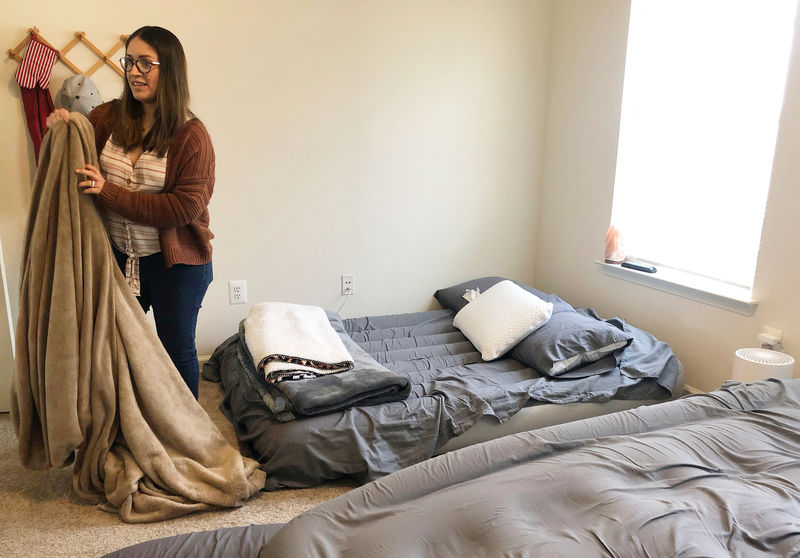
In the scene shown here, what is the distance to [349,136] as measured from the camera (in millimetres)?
3006

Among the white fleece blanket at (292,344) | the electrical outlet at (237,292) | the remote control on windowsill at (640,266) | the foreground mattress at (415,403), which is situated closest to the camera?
the foreground mattress at (415,403)

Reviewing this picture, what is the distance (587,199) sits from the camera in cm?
312

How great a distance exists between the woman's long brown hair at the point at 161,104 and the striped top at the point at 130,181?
0.03m

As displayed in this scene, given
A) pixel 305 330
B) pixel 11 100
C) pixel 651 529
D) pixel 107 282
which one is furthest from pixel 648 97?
pixel 11 100

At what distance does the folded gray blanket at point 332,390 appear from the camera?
1968 mm

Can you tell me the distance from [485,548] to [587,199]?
2.36 metres

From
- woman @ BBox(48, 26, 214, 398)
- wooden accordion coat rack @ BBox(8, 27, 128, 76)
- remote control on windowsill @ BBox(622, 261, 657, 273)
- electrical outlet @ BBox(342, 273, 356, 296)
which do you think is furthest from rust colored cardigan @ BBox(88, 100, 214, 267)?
remote control on windowsill @ BBox(622, 261, 657, 273)

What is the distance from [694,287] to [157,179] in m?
2.14

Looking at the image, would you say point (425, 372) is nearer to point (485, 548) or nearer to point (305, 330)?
point (305, 330)

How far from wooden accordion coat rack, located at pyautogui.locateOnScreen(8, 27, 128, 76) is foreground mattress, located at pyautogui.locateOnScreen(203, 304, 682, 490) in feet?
4.27

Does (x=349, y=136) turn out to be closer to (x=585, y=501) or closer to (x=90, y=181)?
(x=90, y=181)

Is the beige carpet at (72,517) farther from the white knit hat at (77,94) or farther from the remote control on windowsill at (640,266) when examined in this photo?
the remote control on windowsill at (640,266)

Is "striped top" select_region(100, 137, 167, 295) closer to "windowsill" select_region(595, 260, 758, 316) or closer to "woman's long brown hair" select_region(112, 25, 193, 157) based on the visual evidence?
"woman's long brown hair" select_region(112, 25, 193, 157)

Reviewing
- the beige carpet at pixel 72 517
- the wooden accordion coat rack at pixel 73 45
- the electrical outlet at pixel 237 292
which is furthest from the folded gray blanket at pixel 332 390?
the wooden accordion coat rack at pixel 73 45
